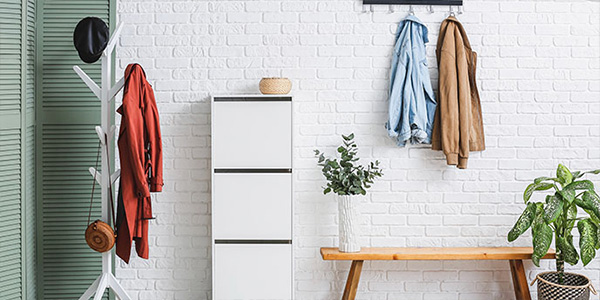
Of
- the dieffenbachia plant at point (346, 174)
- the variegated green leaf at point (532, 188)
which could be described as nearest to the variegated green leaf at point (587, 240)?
the variegated green leaf at point (532, 188)

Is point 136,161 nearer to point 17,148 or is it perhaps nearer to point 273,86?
point 17,148

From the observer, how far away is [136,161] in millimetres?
2896

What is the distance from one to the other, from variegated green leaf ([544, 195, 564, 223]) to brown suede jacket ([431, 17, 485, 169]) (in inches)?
19.9

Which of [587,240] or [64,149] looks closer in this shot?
[587,240]

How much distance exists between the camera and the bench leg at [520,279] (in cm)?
330

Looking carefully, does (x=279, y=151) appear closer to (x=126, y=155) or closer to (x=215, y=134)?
(x=215, y=134)

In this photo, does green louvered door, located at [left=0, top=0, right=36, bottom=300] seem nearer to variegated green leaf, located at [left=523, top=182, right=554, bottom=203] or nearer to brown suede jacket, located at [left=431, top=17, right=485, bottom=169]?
brown suede jacket, located at [left=431, top=17, right=485, bottom=169]

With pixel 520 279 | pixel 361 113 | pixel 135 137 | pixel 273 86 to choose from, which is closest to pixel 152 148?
pixel 135 137

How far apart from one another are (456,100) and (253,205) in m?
1.32

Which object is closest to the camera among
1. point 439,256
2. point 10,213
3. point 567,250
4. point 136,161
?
point 136,161

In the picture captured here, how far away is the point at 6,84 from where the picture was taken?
2.96 meters

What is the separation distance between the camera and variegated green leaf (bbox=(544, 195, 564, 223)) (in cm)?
304

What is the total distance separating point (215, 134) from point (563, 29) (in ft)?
7.20

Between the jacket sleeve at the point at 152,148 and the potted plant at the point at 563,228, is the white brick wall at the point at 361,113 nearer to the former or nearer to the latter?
the potted plant at the point at 563,228
